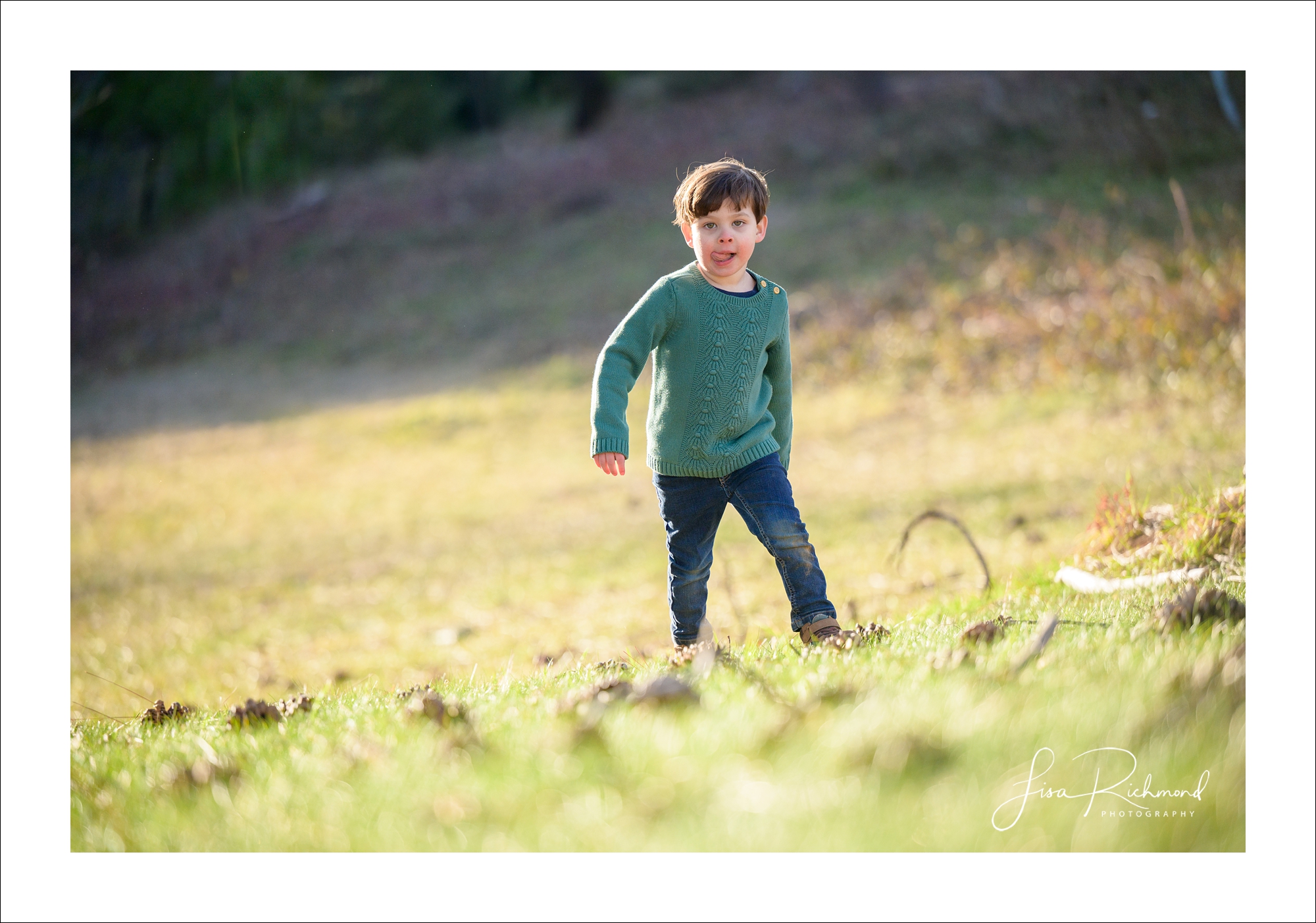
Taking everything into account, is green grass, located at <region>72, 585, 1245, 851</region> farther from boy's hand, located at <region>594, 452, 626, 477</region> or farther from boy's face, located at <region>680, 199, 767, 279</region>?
boy's face, located at <region>680, 199, 767, 279</region>

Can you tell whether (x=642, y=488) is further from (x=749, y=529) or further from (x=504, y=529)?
(x=749, y=529)

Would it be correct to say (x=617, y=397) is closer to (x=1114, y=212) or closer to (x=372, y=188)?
(x=1114, y=212)

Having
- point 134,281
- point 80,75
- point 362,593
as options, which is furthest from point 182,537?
point 134,281

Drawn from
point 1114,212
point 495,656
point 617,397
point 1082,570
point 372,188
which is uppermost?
point 372,188

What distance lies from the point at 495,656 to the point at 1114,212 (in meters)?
8.55

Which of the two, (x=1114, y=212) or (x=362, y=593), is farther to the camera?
(x=1114, y=212)

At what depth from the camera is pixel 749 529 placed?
2811 mm

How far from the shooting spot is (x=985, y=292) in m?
9.95

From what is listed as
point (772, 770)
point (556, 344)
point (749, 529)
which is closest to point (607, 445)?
point (749, 529)

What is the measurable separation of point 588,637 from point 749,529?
2.00 m

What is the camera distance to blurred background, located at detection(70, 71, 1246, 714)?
5566 millimetres

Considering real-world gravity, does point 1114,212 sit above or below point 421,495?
above

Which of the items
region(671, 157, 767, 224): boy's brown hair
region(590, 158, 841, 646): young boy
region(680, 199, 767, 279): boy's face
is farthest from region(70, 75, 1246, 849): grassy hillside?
region(671, 157, 767, 224): boy's brown hair
